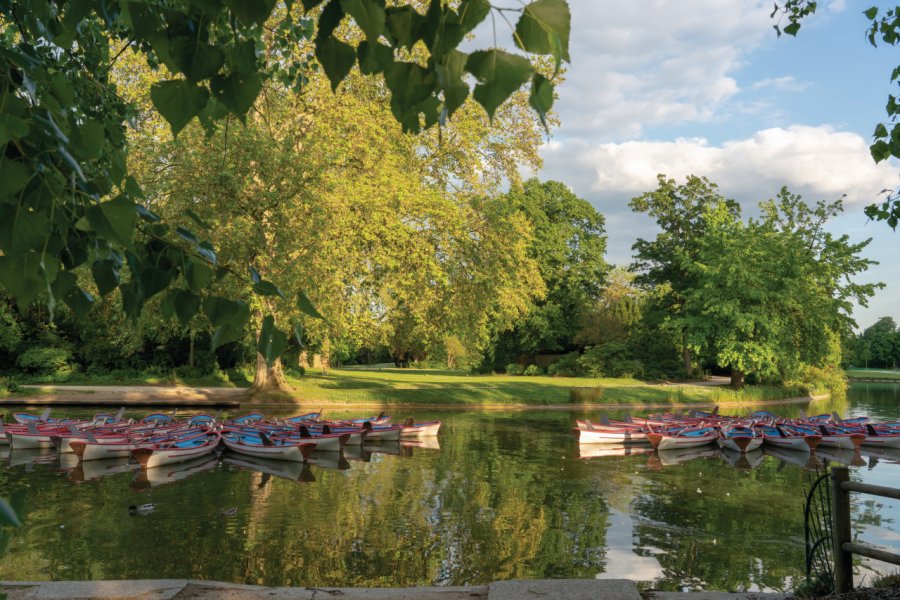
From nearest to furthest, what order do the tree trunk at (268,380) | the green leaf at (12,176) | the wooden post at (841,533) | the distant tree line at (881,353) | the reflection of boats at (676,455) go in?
the green leaf at (12,176) < the wooden post at (841,533) < the reflection of boats at (676,455) < the tree trunk at (268,380) < the distant tree line at (881,353)

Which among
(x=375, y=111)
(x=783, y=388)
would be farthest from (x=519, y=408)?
(x=783, y=388)

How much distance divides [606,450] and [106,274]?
67.0ft

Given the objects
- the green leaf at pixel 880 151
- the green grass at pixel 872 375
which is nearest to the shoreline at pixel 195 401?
the green leaf at pixel 880 151

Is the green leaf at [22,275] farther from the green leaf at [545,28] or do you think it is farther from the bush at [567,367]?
the bush at [567,367]

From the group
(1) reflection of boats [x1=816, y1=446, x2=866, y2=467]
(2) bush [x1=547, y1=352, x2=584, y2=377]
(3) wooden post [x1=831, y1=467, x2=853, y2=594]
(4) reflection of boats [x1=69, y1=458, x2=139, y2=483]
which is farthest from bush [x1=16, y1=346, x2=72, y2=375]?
(3) wooden post [x1=831, y1=467, x2=853, y2=594]

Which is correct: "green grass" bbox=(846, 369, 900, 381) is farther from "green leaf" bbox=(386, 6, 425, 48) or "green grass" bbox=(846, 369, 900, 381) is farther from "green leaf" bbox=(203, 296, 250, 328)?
"green leaf" bbox=(386, 6, 425, 48)

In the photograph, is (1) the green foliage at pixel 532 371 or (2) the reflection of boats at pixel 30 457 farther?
(1) the green foliage at pixel 532 371

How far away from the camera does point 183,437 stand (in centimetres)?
1783

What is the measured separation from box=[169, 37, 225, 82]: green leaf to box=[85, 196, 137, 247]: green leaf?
1.64 ft

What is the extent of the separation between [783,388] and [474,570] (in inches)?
1605

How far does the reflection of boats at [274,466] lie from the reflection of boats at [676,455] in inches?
369

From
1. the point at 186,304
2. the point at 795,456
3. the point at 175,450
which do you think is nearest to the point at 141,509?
the point at 175,450

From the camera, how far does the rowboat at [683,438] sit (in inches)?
846

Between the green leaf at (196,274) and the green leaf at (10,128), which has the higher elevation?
the green leaf at (10,128)
